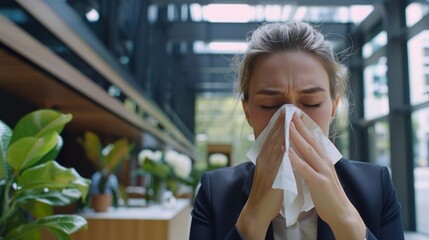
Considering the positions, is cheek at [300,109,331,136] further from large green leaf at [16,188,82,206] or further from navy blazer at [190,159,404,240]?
large green leaf at [16,188,82,206]

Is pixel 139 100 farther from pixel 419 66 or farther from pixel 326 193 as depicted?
pixel 326 193

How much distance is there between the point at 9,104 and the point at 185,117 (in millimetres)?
11601

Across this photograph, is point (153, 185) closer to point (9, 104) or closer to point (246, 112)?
point (9, 104)

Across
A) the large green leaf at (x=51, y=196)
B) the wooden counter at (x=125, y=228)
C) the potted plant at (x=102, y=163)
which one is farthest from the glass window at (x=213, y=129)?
the large green leaf at (x=51, y=196)

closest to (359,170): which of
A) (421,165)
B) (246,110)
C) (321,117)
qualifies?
(321,117)

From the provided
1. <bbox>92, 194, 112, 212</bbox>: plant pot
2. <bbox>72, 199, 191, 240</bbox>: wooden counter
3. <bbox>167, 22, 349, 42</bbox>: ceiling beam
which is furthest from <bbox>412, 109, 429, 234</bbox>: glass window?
<bbox>92, 194, 112, 212</bbox>: plant pot

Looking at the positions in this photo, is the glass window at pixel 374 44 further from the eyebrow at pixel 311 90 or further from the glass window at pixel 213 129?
the glass window at pixel 213 129

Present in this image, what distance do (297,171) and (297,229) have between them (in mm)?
132

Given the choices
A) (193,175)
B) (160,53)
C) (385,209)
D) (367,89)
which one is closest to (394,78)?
(367,89)

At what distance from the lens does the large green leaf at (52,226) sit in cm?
142

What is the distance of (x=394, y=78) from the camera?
21.2 ft

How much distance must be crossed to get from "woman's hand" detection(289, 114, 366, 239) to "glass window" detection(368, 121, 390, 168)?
6532mm

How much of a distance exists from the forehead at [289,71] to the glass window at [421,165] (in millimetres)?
5212

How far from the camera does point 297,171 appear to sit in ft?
2.51
